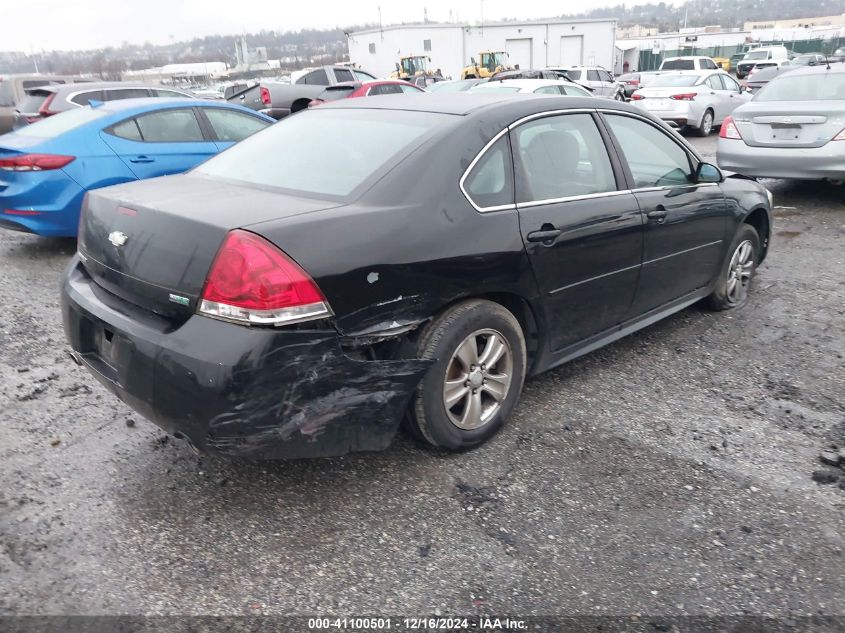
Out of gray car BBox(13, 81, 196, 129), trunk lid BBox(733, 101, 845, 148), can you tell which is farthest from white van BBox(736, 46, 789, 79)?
gray car BBox(13, 81, 196, 129)

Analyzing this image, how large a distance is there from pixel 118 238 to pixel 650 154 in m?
3.07

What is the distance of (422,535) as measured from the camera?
2779 millimetres

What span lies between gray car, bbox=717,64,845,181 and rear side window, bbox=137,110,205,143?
644 cm

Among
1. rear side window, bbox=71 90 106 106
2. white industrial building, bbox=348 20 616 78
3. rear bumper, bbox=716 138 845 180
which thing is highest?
white industrial building, bbox=348 20 616 78

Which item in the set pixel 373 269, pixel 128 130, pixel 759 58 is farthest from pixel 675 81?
pixel 759 58

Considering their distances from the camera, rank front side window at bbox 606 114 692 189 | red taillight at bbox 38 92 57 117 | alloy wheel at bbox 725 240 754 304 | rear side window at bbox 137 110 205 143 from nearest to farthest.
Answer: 1. front side window at bbox 606 114 692 189
2. alloy wheel at bbox 725 240 754 304
3. rear side window at bbox 137 110 205 143
4. red taillight at bbox 38 92 57 117

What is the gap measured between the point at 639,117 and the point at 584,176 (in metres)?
0.82

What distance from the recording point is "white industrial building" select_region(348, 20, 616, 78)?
47625 mm

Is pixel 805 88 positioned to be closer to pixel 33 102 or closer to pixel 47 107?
pixel 47 107

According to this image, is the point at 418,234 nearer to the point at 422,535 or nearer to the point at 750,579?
the point at 422,535

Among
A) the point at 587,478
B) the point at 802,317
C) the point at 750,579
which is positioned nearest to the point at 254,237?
the point at 587,478

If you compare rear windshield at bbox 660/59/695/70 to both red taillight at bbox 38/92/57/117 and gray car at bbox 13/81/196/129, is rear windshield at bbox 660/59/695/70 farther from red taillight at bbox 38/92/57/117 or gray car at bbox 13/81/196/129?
red taillight at bbox 38/92/57/117

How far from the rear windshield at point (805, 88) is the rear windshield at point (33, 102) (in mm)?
10259

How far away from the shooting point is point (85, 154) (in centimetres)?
634
